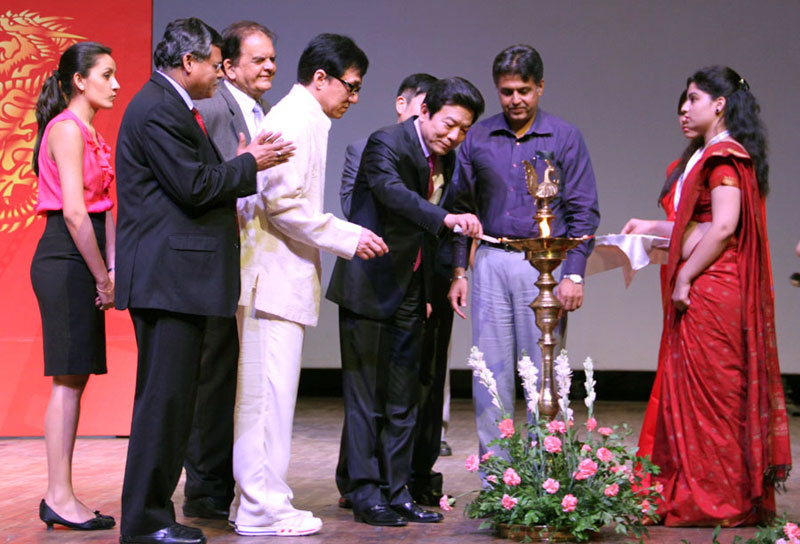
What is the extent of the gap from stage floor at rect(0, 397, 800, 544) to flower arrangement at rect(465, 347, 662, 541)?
5.0 inches

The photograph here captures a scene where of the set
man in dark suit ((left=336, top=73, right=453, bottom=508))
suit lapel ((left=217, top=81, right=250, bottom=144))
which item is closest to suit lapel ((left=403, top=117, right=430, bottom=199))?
man in dark suit ((left=336, top=73, right=453, bottom=508))

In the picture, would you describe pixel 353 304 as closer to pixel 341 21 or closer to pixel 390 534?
pixel 390 534

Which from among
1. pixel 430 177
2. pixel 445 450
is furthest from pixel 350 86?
pixel 445 450

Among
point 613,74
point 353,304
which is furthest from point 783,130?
point 353,304

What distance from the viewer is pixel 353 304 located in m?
3.27

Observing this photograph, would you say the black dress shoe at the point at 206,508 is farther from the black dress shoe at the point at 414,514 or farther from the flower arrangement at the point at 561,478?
A: the flower arrangement at the point at 561,478

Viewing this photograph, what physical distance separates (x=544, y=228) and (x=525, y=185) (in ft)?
1.38

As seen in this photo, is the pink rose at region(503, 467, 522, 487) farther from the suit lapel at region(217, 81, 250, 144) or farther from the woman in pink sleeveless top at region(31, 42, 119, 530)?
the suit lapel at region(217, 81, 250, 144)

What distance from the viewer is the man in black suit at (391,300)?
3215mm

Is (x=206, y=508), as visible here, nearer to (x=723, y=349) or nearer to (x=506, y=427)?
(x=506, y=427)

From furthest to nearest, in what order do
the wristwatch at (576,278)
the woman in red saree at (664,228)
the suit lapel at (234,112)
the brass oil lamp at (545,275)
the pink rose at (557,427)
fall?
the suit lapel at (234,112) → the woman in red saree at (664,228) → the wristwatch at (576,278) → the brass oil lamp at (545,275) → the pink rose at (557,427)

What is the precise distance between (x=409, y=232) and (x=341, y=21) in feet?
12.2

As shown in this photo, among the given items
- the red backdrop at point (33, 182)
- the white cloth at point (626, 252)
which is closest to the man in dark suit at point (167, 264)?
the white cloth at point (626, 252)

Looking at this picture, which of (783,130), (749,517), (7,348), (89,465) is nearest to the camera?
(749,517)
